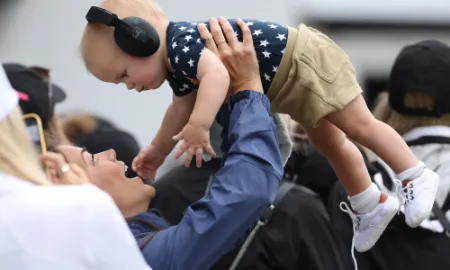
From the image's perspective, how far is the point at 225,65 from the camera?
7.54 feet

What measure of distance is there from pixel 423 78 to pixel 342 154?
49 cm

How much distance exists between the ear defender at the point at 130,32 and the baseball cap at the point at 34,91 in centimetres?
68

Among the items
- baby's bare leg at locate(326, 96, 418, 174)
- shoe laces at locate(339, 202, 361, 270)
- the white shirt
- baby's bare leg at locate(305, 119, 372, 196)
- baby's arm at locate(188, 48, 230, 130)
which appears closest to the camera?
the white shirt

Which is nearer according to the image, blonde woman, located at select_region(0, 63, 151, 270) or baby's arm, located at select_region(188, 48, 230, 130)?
blonde woman, located at select_region(0, 63, 151, 270)

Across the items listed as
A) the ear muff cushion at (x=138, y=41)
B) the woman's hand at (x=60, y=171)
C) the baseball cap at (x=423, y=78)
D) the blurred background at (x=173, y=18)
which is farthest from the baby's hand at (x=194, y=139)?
the blurred background at (x=173, y=18)

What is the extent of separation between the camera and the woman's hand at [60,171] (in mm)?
1900

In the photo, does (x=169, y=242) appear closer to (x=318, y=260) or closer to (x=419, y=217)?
(x=419, y=217)

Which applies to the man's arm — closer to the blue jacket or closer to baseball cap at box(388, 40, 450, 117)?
the blue jacket

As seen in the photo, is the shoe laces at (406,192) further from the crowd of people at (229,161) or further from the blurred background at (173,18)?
the blurred background at (173,18)

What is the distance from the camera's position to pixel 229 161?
81.9 inches

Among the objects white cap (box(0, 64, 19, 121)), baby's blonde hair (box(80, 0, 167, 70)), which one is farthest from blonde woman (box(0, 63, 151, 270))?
baby's blonde hair (box(80, 0, 167, 70))

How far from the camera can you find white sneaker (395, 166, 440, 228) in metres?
2.51

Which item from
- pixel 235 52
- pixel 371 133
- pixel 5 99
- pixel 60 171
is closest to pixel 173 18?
pixel 371 133

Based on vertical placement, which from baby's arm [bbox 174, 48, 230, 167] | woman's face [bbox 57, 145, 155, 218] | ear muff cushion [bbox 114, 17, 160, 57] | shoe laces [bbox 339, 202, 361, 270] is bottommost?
shoe laces [bbox 339, 202, 361, 270]
